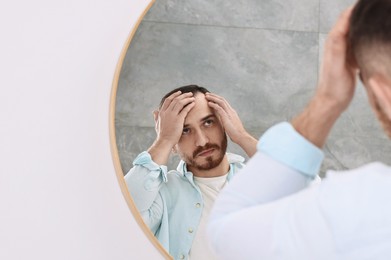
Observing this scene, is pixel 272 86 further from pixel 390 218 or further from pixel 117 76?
pixel 390 218

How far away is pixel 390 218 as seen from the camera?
23.8 inches

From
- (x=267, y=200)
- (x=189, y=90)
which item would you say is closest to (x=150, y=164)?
(x=189, y=90)

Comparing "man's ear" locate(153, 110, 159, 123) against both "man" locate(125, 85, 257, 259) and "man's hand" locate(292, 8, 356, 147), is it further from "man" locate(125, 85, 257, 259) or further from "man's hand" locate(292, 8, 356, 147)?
"man's hand" locate(292, 8, 356, 147)

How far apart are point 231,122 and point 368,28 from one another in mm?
533

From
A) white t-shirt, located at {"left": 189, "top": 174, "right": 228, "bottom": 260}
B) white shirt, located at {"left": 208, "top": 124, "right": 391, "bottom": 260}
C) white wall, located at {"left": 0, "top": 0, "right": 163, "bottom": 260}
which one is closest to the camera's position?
white shirt, located at {"left": 208, "top": 124, "right": 391, "bottom": 260}

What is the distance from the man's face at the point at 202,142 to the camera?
3.84 ft

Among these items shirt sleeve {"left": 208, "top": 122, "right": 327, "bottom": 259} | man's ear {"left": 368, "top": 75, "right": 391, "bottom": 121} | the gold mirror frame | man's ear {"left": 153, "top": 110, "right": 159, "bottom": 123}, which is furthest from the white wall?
man's ear {"left": 368, "top": 75, "right": 391, "bottom": 121}

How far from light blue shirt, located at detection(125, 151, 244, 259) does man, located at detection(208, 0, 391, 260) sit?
0.45 m

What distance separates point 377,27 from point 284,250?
25cm

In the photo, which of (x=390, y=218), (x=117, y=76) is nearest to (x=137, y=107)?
(x=117, y=76)

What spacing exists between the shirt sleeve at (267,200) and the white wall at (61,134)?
0.65 m

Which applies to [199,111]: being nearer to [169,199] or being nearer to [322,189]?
[169,199]

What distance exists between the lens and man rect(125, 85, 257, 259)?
117cm

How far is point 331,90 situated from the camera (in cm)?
70
